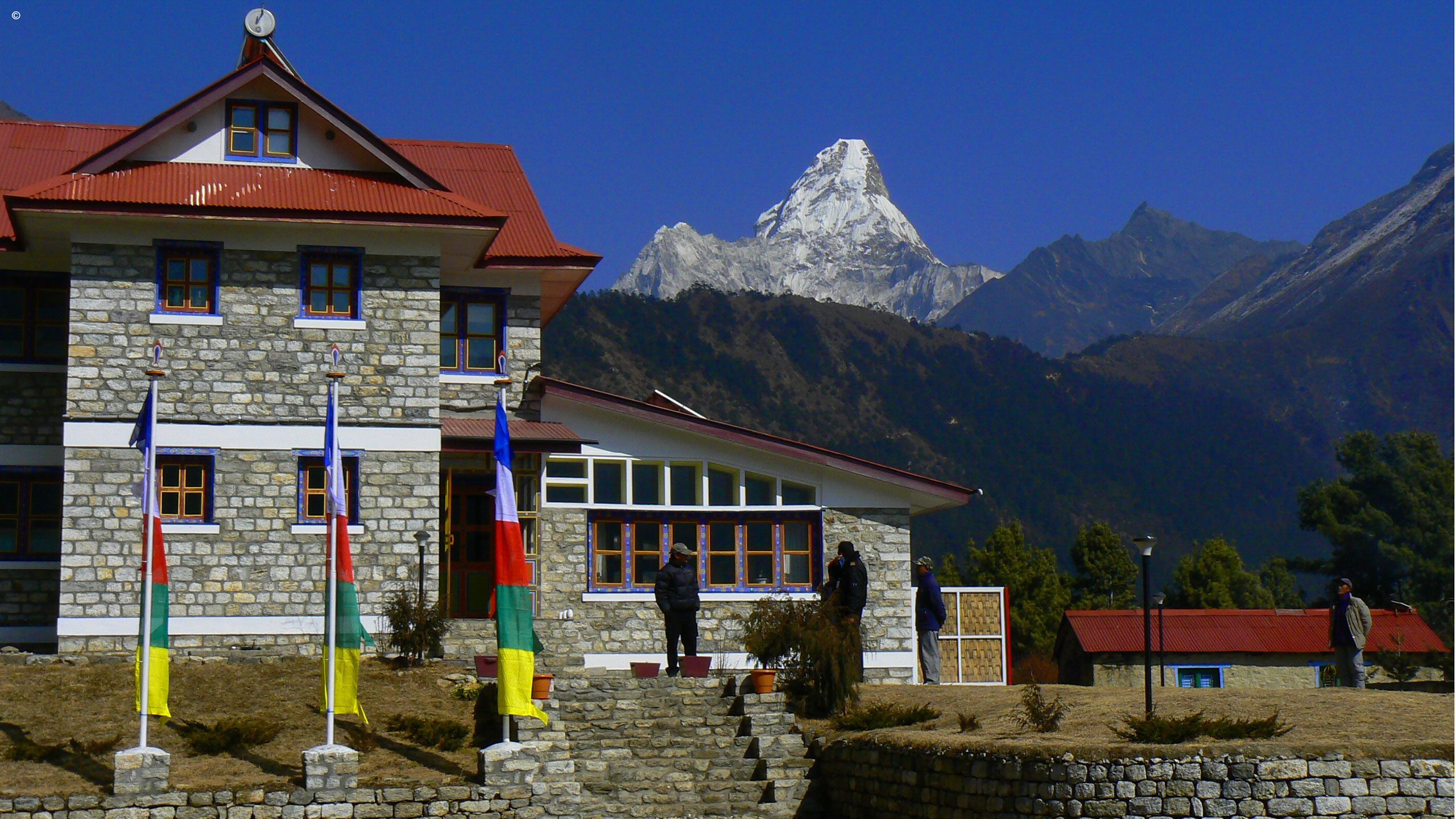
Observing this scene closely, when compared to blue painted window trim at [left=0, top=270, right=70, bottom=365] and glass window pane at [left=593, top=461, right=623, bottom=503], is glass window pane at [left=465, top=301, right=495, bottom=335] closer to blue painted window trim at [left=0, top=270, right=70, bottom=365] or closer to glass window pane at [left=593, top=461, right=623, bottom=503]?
glass window pane at [left=593, top=461, right=623, bottom=503]

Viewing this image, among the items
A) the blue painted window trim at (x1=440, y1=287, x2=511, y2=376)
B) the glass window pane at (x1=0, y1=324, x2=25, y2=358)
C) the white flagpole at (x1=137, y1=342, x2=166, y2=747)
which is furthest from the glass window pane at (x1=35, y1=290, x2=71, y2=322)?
the white flagpole at (x1=137, y1=342, x2=166, y2=747)

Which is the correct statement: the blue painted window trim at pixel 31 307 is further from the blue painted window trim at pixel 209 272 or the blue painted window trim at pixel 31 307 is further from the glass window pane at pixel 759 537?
the glass window pane at pixel 759 537

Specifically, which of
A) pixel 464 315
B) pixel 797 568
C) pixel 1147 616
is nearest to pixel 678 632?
pixel 797 568

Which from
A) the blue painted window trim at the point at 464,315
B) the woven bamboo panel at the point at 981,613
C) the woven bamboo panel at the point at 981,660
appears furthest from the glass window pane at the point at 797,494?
the blue painted window trim at the point at 464,315

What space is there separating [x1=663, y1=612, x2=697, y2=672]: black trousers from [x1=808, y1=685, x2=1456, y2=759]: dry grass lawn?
7.28 ft

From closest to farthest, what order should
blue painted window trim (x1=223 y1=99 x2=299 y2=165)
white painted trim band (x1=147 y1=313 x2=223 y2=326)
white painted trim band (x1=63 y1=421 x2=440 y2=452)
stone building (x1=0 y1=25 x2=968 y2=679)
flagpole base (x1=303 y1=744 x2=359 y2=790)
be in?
flagpole base (x1=303 y1=744 x2=359 y2=790) → white painted trim band (x1=63 y1=421 x2=440 y2=452) → stone building (x1=0 y1=25 x2=968 y2=679) → white painted trim band (x1=147 y1=313 x2=223 y2=326) → blue painted window trim (x1=223 y1=99 x2=299 y2=165)

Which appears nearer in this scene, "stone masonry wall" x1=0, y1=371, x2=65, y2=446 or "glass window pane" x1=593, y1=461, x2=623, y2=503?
"stone masonry wall" x1=0, y1=371, x2=65, y2=446

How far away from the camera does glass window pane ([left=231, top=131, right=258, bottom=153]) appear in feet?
79.9

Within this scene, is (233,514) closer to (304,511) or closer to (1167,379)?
(304,511)

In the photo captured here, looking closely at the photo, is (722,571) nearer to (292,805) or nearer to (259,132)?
(259,132)

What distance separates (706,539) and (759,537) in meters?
0.87

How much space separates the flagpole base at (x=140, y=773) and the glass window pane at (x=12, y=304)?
11.0 meters

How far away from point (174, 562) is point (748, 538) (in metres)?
9.03

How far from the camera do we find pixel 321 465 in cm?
2339
